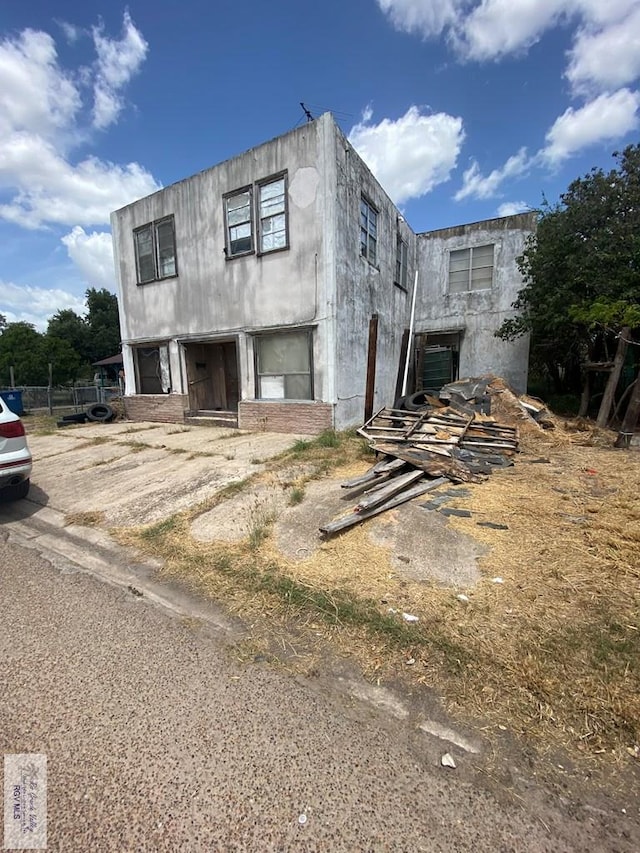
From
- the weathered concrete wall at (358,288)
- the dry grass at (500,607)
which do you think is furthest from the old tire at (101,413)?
the dry grass at (500,607)

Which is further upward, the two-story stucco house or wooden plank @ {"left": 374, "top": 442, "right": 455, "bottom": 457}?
the two-story stucco house

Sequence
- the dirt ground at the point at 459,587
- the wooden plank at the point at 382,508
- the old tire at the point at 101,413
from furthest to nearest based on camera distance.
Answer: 1. the old tire at the point at 101,413
2. the wooden plank at the point at 382,508
3. the dirt ground at the point at 459,587

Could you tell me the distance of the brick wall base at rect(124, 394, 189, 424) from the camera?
11.7 m

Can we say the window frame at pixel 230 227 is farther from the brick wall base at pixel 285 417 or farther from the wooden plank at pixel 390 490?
the wooden plank at pixel 390 490

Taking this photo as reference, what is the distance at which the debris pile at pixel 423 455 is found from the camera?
15.0 ft

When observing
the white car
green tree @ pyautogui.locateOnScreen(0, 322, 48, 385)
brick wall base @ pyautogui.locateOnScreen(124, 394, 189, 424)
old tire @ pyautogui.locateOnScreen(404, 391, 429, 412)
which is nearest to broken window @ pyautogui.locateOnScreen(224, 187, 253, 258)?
brick wall base @ pyautogui.locateOnScreen(124, 394, 189, 424)

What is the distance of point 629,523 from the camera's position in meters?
3.80

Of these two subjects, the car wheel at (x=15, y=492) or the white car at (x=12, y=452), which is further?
the car wheel at (x=15, y=492)

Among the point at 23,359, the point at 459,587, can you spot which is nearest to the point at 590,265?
the point at 459,587

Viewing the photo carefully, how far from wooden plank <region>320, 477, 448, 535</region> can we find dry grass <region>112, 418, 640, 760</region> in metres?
0.12

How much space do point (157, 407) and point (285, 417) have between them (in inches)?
202

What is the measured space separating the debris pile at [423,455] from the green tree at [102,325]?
41810 millimetres

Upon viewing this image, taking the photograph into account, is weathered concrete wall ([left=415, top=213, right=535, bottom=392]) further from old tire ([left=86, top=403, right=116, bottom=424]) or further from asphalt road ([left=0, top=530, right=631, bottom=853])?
asphalt road ([left=0, top=530, right=631, bottom=853])

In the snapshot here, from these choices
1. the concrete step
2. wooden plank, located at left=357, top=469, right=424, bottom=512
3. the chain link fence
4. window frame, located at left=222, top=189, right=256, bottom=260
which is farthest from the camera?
the chain link fence
